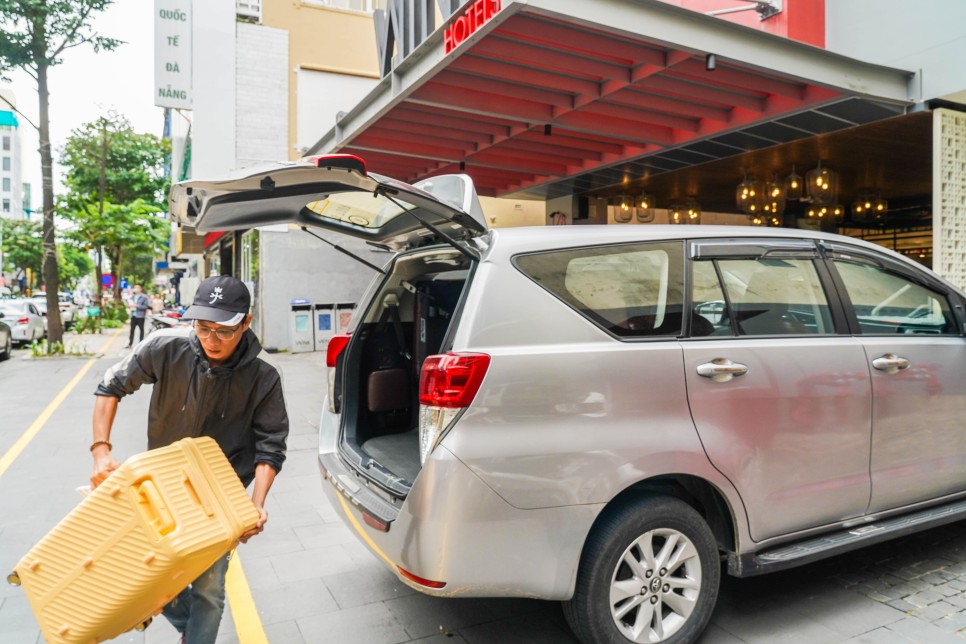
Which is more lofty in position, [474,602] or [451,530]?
[451,530]

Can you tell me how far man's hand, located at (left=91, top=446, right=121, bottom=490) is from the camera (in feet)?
8.15

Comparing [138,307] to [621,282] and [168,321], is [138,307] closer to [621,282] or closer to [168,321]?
[168,321]

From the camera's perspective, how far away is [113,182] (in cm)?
3011

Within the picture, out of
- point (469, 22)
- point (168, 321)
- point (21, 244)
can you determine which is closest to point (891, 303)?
point (469, 22)

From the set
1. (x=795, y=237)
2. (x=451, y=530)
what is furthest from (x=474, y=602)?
(x=795, y=237)

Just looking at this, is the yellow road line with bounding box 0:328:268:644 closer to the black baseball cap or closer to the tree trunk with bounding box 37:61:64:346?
the black baseball cap

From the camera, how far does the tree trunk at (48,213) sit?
15.8m

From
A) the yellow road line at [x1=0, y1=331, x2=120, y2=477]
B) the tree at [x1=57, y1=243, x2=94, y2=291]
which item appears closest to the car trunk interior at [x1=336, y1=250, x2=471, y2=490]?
the yellow road line at [x1=0, y1=331, x2=120, y2=477]

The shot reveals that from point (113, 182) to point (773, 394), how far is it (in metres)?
32.8

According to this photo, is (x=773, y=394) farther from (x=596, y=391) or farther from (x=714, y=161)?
(x=714, y=161)

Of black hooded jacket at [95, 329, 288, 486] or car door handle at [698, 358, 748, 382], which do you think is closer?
black hooded jacket at [95, 329, 288, 486]

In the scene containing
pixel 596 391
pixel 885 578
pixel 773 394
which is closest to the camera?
pixel 596 391

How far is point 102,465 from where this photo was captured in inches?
99.2

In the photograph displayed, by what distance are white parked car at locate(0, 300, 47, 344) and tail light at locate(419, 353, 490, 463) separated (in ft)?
61.3
